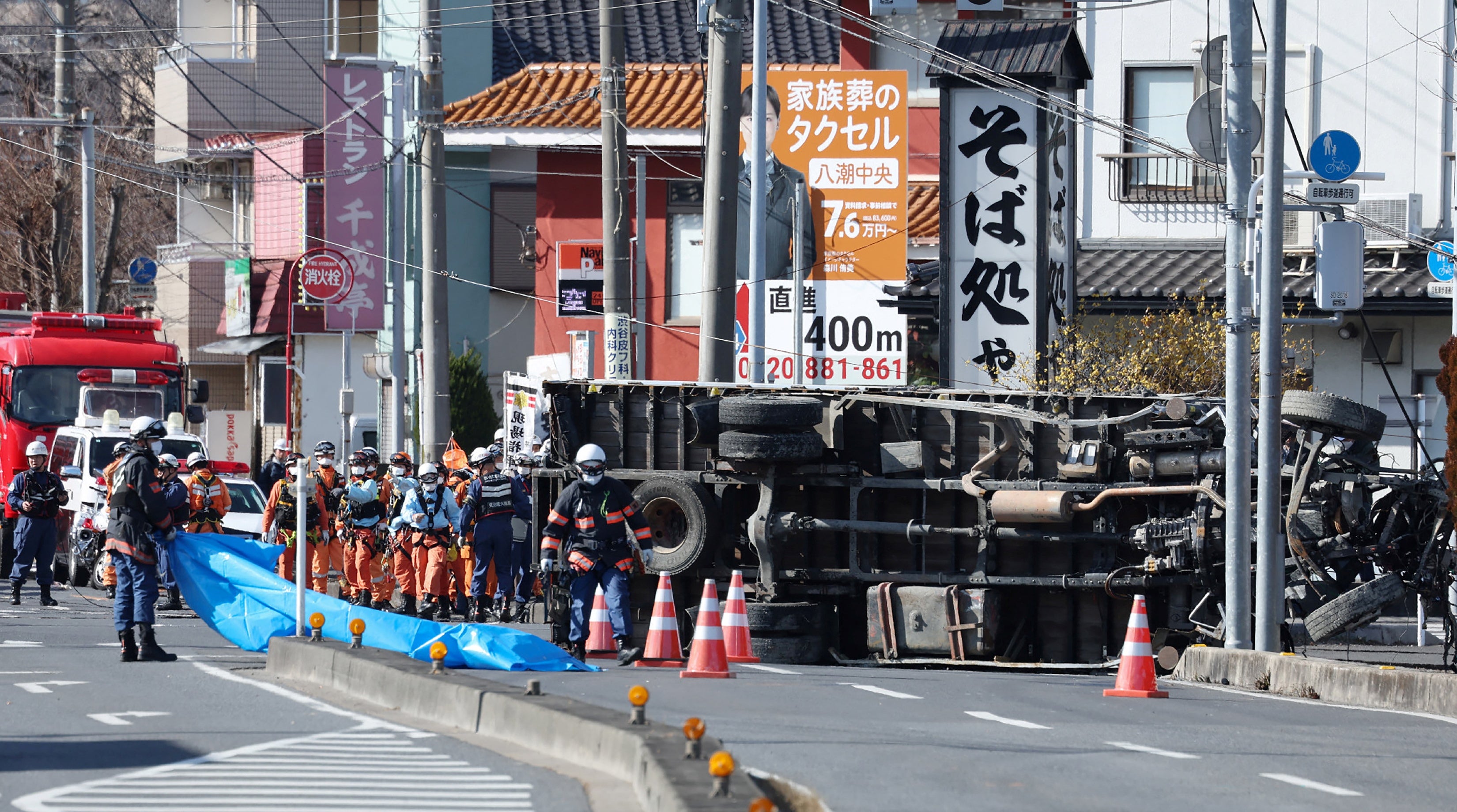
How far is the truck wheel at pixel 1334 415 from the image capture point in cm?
1577

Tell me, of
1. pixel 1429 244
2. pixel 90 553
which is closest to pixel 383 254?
pixel 90 553

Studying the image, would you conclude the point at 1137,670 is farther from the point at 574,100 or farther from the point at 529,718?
the point at 574,100

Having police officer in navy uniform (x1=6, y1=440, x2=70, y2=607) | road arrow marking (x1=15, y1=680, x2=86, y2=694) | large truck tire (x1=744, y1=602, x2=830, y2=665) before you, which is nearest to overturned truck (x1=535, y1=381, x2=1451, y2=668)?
large truck tire (x1=744, y1=602, x2=830, y2=665)

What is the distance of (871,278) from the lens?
22578mm

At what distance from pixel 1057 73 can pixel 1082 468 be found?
553 cm

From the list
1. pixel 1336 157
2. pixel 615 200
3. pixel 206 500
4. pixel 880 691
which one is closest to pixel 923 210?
pixel 615 200

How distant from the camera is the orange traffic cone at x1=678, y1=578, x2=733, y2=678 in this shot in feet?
47.6

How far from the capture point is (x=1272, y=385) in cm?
1513

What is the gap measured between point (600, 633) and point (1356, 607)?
6119 mm

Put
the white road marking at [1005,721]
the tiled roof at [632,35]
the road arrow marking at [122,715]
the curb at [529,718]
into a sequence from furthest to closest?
the tiled roof at [632,35], the white road marking at [1005,721], the road arrow marking at [122,715], the curb at [529,718]

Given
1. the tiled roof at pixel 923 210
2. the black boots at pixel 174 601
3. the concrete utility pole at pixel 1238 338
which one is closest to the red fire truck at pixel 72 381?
the black boots at pixel 174 601

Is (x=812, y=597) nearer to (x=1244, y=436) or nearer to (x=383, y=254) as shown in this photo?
(x=1244, y=436)

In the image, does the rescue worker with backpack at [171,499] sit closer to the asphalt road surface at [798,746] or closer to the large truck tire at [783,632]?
the asphalt road surface at [798,746]

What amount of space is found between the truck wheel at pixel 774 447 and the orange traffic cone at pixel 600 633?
71.5 inches
